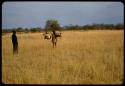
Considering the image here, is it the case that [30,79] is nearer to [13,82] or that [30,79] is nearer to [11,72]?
[13,82]

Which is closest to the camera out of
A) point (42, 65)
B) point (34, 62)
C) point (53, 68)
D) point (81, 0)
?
point (81, 0)

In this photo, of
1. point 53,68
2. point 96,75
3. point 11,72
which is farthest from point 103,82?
point 11,72

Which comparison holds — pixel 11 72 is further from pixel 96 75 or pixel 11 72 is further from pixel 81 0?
pixel 81 0

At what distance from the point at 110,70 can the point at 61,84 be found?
165cm

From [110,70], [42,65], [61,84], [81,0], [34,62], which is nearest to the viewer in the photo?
[81,0]

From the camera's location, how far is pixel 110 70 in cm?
678

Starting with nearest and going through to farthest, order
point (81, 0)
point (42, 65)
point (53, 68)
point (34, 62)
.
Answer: point (81, 0), point (53, 68), point (42, 65), point (34, 62)

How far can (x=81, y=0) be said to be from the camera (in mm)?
4406

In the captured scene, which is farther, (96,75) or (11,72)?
(11,72)

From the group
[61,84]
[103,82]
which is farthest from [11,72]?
[103,82]

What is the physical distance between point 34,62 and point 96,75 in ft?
8.91

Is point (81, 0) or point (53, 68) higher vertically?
point (81, 0)

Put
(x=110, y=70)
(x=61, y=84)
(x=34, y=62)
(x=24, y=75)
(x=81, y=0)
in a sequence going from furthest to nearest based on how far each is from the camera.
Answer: (x=34, y=62), (x=110, y=70), (x=24, y=75), (x=61, y=84), (x=81, y=0)

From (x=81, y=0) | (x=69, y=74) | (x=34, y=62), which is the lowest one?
(x=34, y=62)
